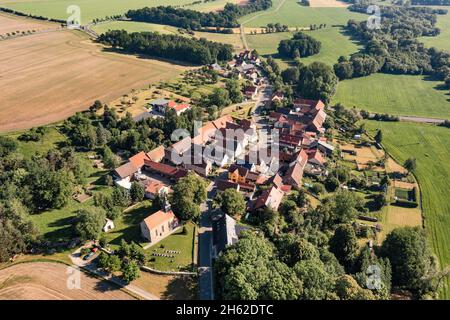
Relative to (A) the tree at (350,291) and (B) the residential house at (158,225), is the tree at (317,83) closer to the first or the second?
(B) the residential house at (158,225)

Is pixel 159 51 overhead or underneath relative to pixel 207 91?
overhead

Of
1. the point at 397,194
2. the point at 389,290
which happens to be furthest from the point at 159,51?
the point at 389,290

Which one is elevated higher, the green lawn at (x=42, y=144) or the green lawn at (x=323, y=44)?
the green lawn at (x=323, y=44)

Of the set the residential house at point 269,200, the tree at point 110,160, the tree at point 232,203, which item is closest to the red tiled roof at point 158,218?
the tree at point 232,203

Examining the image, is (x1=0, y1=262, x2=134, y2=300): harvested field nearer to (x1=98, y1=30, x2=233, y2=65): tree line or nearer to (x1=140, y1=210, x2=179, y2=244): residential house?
(x1=140, y1=210, x2=179, y2=244): residential house

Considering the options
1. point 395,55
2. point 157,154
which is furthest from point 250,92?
point 395,55

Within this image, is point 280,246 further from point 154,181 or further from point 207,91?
point 207,91

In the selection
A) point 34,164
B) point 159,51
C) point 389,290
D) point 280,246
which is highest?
point 159,51
